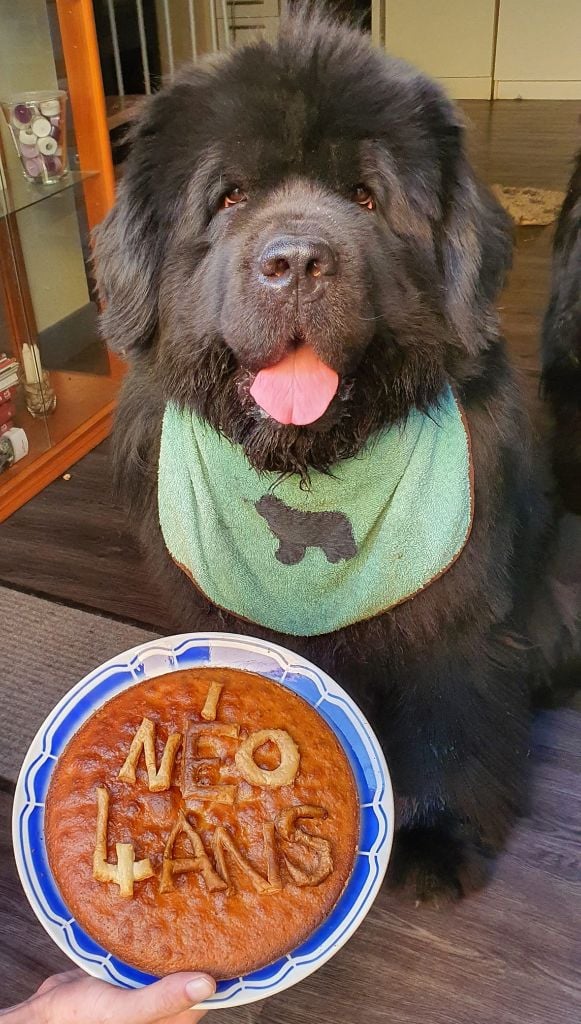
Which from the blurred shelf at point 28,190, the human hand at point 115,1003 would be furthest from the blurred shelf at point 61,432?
the human hand at point 115,1003

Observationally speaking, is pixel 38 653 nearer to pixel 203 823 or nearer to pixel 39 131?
pixel 203 823

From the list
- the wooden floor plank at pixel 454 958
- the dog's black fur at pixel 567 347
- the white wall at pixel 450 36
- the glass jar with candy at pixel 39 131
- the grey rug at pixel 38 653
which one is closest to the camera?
the wooden floor plank at pixel 454 958

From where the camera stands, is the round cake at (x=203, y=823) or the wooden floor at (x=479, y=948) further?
the wooden floor at (x=479, y=948)

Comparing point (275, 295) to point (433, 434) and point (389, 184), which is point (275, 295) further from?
point (433, 434)

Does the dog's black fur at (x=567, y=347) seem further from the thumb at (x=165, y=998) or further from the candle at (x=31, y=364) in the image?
the candle at (x=31, y=364)

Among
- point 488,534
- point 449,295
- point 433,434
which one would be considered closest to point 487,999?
point 488,534

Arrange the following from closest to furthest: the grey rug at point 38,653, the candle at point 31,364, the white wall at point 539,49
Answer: the grey rug at point 38,653, the candle at point 31,364, the white wall at point 539,49

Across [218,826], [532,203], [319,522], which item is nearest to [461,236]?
[319,522]

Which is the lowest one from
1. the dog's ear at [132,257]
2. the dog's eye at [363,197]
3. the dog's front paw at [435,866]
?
the dog's front paw at [435,866]
